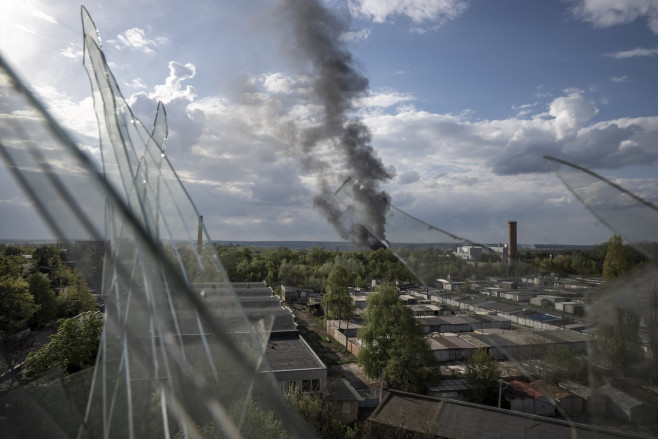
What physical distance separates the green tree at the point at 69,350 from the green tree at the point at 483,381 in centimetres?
1309

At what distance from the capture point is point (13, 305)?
17.7 metres

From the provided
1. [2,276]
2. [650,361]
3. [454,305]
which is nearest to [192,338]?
[650,361]

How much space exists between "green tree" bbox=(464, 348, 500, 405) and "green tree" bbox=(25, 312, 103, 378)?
13.1 m

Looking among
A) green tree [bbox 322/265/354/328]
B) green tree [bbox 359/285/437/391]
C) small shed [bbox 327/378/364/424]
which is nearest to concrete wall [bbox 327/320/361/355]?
green tree [bbox 322/265/354/328]

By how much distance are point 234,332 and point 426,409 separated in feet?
37.8

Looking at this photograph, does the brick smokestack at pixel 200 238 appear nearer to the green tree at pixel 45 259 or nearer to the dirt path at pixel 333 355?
the dirt path at pixel 333 355

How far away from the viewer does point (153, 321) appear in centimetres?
191

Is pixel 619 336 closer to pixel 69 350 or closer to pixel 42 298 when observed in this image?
pixel 69 350

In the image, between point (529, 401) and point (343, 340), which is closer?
point (529, 401)

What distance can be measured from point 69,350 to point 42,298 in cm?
1235

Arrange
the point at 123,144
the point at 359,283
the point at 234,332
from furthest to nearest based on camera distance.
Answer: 1. the point at 359,283
2. the point at 123,144
3. the point at 234,332

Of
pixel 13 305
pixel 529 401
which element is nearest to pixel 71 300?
pixel 13 305

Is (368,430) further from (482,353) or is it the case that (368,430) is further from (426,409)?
(482,353)

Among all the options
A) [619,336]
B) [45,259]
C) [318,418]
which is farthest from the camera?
[45,259]
